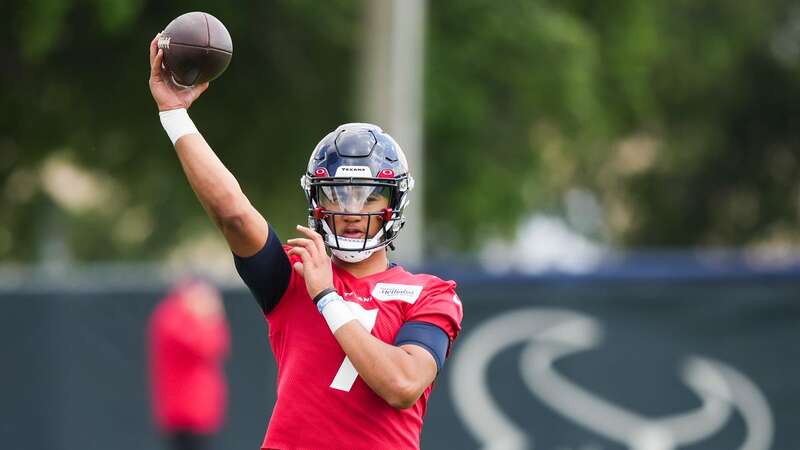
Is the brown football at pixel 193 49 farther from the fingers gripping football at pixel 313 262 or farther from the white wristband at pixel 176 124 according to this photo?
the fingers gripping football at pixel 313 262

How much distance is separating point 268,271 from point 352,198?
0.36 meters

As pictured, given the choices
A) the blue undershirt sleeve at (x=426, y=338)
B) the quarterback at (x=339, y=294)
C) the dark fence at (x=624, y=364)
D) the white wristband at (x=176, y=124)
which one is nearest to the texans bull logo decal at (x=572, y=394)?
the dark fence at (x=624, y=364)

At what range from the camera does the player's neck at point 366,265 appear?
4.57m

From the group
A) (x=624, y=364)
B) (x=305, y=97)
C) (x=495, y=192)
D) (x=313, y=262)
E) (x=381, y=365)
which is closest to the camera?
(x=381, y=365)

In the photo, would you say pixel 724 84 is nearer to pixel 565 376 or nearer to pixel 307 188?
pixel 565 376

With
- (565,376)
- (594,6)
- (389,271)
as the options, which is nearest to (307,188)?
(389,271)

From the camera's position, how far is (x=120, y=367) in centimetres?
1278

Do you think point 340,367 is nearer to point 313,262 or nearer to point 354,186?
point 313,262

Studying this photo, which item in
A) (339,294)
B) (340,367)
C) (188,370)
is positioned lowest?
(188,370)

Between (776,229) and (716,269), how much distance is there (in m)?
20.2

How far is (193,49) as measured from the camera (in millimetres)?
4395

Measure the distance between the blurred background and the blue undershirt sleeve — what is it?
5.97 meters

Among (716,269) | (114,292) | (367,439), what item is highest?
(367,439)

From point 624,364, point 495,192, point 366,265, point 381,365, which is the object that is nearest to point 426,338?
point 381,365
